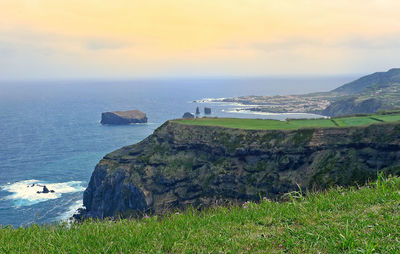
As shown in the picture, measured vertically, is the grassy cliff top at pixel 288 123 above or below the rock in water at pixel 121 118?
above

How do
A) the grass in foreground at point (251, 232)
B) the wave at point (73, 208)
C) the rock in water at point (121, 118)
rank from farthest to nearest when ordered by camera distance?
1. the rock in water at point (121, 118)
2. the wave at point (73, 208)
3. the grass in foreground at point (251, 232)

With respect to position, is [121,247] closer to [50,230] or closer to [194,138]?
[50,230]

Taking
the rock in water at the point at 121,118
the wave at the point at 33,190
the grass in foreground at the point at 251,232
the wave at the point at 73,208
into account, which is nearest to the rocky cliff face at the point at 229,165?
the wave at the point at 73,208

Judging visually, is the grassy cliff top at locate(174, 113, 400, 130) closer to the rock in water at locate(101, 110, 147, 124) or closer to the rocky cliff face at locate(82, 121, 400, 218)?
the rocky cliff face at locate(82, 121, 400, 218)

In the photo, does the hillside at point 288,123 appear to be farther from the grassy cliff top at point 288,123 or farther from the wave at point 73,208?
the wave at point 73,208

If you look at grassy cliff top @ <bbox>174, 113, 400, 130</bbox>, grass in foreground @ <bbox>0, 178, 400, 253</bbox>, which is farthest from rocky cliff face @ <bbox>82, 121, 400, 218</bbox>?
grass in foreground @ <bbox>0, 178, 400, 253</bbox>

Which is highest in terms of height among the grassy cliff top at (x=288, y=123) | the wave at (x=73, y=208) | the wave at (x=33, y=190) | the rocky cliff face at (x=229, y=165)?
the grassy cliff top at (x=288, y=123)

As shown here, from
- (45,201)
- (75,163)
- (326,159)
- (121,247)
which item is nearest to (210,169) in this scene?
(326,159)
